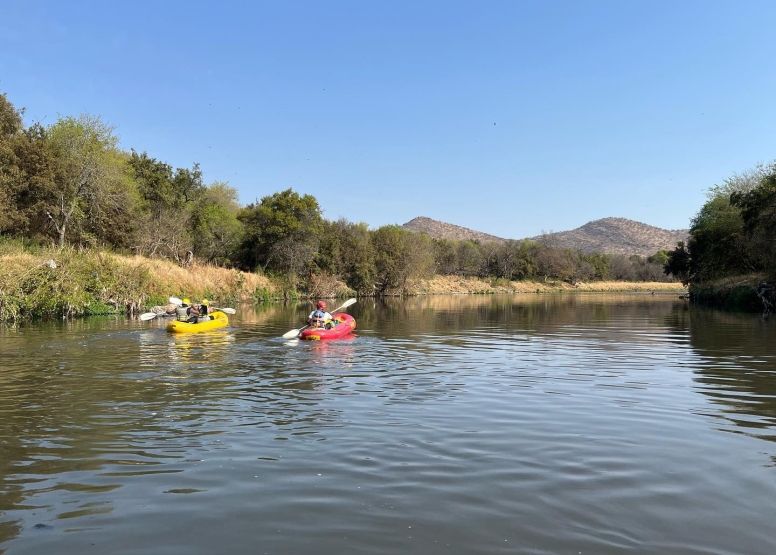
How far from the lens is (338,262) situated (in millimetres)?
58938

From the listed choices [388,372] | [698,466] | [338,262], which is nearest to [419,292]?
[338,262]

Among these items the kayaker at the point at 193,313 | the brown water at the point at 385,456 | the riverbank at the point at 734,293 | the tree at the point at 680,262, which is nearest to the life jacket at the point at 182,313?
the kayaker at the point at 193,313

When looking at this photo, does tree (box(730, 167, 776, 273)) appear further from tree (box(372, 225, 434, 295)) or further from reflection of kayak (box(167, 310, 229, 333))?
tree (box(372, 225, 434, 295))

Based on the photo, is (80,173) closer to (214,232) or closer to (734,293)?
(214,232)

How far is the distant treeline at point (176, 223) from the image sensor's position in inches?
1345

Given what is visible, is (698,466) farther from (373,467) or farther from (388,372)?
(388,372)

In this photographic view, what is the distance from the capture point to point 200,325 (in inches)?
772

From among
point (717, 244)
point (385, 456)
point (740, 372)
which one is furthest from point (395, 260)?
point (385, 456)

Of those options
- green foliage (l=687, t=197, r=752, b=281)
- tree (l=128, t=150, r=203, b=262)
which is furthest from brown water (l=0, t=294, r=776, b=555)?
green foliage (l=687, t=197, r=752, b=281)

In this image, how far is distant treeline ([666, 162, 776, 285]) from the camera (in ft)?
112

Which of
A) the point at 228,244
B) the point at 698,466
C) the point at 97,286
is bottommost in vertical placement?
the point at 698,466

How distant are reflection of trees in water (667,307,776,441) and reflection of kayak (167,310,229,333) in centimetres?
1425

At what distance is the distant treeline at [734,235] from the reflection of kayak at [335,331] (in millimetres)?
25968

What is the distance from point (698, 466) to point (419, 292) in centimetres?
A: 6526
